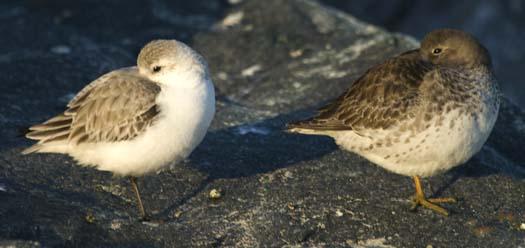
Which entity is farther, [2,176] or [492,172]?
[492,172]

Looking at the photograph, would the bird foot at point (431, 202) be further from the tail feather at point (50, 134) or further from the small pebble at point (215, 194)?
the tail feather at point (50, 134)

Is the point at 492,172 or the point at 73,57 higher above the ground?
the point at 492,172

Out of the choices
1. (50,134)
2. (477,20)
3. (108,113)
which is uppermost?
(108,113)

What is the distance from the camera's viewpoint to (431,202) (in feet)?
24.6

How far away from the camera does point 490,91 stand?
7.34 metres

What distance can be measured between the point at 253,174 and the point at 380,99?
4.88 ft

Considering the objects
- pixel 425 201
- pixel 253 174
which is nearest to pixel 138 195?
pixel 253 174

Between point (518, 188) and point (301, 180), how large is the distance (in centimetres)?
206

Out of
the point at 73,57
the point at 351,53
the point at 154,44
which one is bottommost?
the point at 73,57

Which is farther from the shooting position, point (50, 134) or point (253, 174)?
point (253, 174)

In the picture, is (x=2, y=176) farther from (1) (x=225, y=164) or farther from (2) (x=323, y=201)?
(2) (x=323, y=201)

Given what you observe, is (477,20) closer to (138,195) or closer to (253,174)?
(253,174)

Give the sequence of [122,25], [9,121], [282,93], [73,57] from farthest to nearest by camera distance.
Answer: [122,25], [73,57], [282,93], [9,121]

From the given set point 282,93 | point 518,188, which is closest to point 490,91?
point 518,188
